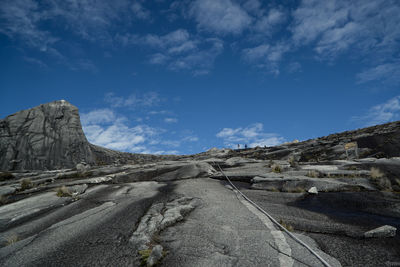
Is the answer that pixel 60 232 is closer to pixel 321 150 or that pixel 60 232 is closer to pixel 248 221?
pixel 248 221

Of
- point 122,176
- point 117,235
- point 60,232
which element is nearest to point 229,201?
point 117,235

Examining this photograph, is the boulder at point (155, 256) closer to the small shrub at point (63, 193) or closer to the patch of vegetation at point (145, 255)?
the patch of vegetation at point (145, 255)

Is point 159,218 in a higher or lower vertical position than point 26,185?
lower

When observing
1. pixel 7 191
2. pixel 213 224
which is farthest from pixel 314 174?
pixel 7 191

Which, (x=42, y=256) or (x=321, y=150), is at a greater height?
(x=321, y=150)

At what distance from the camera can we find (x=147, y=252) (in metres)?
4.90

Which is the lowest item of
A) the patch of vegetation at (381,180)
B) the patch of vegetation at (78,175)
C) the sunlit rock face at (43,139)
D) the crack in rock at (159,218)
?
the crack in rock at (159,218)

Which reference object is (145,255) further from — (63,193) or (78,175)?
(78,175)

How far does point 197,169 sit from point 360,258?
12.7 m

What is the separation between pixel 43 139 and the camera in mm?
33156

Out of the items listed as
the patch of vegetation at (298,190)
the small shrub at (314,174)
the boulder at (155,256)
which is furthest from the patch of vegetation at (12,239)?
the small shrub at (314,174)

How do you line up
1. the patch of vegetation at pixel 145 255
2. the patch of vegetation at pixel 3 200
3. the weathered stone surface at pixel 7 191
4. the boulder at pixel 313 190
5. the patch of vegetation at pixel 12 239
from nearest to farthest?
the patch of vegetation at pixel 145 255, the patch of vegetation at pixel 12 239, the boulder at pixel 313 190, the patch of vegetation at pixel 3 200, the weathered stone surface at pixel 7 191

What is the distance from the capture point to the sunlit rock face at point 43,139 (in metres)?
31.2

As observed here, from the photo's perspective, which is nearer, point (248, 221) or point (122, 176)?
point (248, 221)
